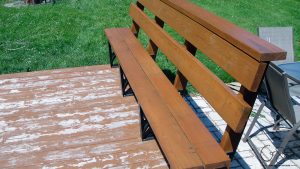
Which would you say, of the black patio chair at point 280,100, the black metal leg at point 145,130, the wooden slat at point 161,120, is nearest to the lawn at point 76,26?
the black patio chair at point 280,100

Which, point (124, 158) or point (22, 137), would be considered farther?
point (22, 137)

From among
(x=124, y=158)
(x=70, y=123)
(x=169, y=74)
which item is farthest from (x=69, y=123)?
(x=169, y=74)

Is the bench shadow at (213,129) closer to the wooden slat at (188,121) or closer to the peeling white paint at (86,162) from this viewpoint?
the wooden slat at (188,121)

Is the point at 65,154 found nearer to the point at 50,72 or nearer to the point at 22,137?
the point at 22,137

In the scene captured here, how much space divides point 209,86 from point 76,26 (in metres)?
5.10

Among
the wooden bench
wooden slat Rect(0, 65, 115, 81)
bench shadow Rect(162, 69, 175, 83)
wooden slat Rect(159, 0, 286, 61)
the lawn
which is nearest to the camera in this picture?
wooden slat Rect(159, 0, 286, 61)

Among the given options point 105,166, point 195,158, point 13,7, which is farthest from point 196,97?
point 13,7

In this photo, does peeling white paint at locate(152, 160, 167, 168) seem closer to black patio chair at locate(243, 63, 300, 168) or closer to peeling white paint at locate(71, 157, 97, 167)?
peeling white paint at locate(71, 157, 97, 167)

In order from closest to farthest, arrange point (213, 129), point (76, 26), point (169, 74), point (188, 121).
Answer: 1. point (188, 121)
2. point (213, 129)
3. point (169, 74)
4. point (76, 26)

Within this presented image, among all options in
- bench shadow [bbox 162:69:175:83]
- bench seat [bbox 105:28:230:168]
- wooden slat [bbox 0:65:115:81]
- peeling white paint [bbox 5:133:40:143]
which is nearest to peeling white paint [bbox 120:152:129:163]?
bench seat [bbox 105:28:230:168]

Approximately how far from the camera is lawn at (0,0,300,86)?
5730 mm

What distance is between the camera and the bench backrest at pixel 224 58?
2162 millimetres

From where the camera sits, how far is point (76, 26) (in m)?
7.19

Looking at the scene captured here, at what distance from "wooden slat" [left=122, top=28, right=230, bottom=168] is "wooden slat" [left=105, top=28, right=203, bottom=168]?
4 centimetres
